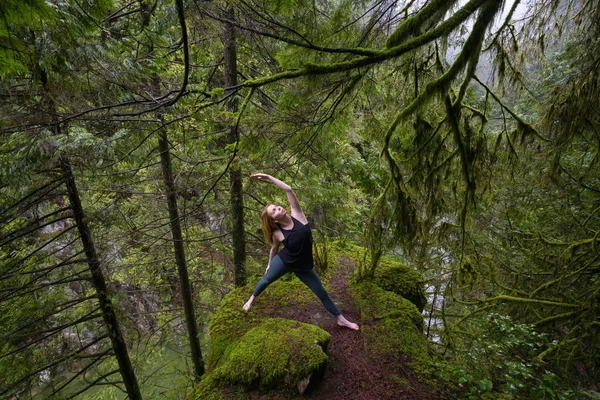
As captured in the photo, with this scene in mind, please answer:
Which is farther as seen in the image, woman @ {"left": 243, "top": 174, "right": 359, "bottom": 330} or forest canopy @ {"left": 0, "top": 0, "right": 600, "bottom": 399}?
woman @ {"left": 243, "top": 174, "right": 359, "bottom": 330}

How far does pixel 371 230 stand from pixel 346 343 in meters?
1.57

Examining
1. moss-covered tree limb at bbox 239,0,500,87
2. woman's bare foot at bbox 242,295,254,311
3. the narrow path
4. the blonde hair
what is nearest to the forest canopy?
moss-covered tree limb at bbox 239,0,500,87

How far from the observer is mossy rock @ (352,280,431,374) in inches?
128

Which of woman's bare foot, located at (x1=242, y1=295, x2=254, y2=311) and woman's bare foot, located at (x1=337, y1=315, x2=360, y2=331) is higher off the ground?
woman's bare foot, located at (x1=242, y1=295, x2=254, y2=311)

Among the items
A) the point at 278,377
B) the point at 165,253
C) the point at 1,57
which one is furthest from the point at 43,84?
the point at 165,253

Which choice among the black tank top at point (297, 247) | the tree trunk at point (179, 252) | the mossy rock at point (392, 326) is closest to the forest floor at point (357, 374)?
the mossy rock at point (392, 326)

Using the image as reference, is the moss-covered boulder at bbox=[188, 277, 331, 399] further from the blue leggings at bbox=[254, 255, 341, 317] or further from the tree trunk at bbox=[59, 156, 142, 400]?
the tree trunk at bbox=[59, 156, 142, 400]

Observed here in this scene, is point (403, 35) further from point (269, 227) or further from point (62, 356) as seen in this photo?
point (62, 356)

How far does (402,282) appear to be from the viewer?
15.6 ft

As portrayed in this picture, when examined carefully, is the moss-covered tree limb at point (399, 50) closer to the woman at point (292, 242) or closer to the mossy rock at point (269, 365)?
Result: the woman at point (292, 242)

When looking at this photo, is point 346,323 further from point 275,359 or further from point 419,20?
point 419,20

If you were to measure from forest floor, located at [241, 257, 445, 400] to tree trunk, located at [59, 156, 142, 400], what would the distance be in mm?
3444

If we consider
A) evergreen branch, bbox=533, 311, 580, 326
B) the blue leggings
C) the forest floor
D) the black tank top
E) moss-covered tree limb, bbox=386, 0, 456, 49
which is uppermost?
moss-covered tree limb, bbox=386, 0, 456, 49

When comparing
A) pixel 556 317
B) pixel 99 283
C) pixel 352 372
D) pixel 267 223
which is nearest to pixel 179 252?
pixel 99 283
